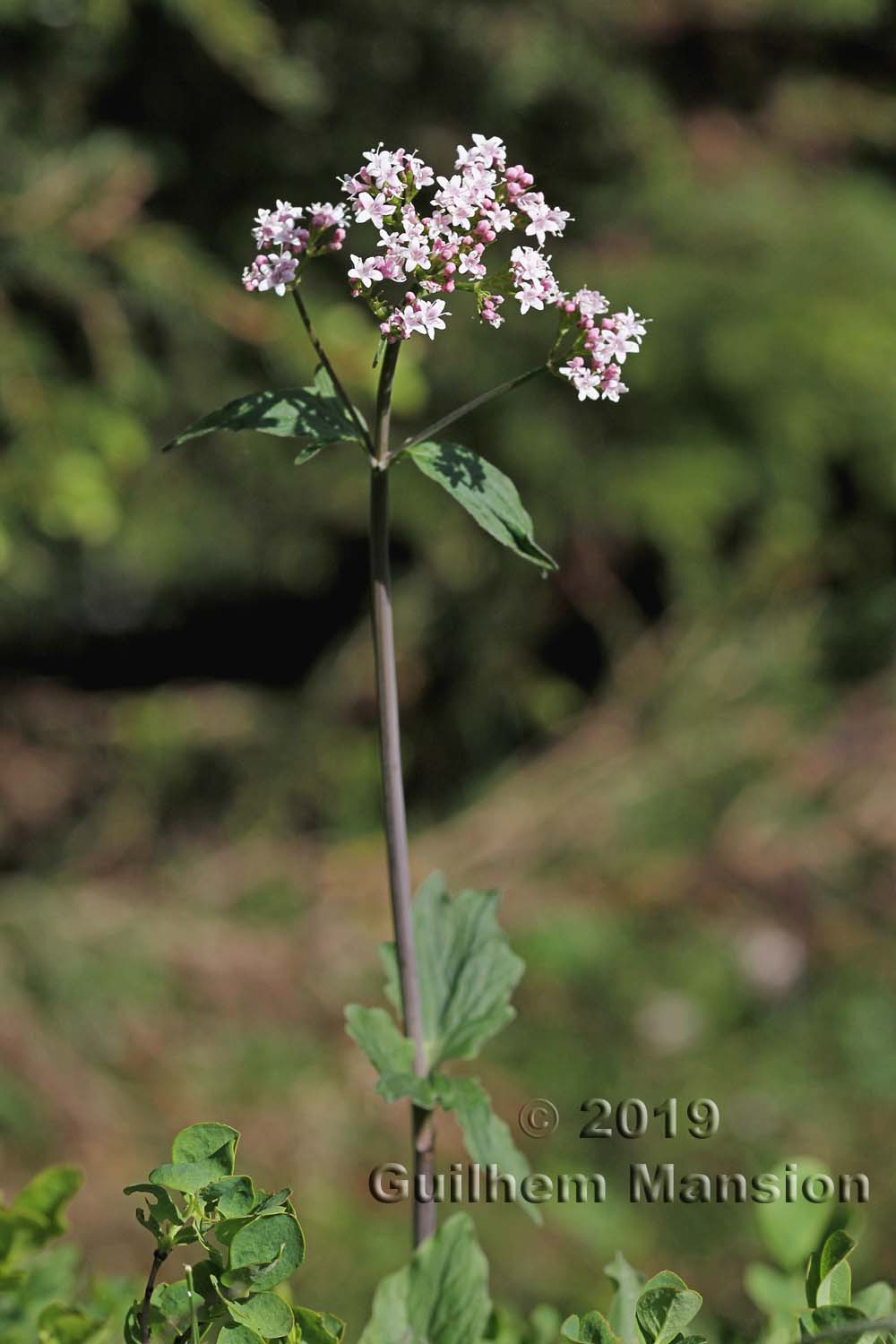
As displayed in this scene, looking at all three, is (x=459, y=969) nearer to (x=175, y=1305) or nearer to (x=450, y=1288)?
(x=450, y=1288)

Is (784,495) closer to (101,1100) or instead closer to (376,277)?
(101,1100)

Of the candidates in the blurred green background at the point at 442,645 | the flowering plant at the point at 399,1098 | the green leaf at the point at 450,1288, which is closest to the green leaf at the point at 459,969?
the flowering plant at the point at 399,1098

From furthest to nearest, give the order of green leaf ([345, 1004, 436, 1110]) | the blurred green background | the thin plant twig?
the blurred green background
green leaf ([345, 1004, 436, 1110])
the thin plant twig

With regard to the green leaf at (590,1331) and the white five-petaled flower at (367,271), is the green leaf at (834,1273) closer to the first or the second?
the green leaf at (590,1331)

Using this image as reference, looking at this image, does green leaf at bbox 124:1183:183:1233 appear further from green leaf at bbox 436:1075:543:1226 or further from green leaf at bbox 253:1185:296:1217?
green leaf at bbox 436:1075:543:1226

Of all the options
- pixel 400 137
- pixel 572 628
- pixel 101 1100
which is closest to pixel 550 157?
pixel 400 137

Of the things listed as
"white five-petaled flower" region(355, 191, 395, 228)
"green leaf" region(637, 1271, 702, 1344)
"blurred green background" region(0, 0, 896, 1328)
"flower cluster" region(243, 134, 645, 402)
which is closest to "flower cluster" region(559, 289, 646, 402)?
"flower cluster" region(243, 134, 645, 402)
